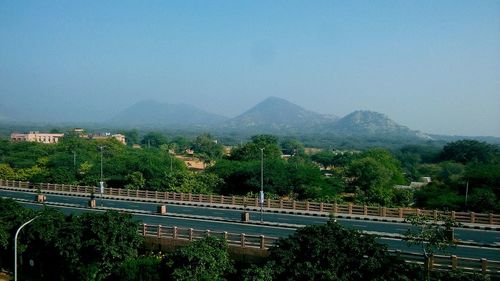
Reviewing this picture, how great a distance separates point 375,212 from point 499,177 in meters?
20.6

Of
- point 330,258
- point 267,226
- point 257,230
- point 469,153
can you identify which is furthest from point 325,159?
point 330,258

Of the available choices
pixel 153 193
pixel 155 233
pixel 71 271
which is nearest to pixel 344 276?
pixel 155 233

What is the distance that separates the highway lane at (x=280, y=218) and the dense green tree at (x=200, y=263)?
34.0ft

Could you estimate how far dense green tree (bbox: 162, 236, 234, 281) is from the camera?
2019cm

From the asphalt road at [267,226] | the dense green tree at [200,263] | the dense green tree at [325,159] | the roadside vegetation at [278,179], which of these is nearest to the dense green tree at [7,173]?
the roadside vegetation at [278,179]

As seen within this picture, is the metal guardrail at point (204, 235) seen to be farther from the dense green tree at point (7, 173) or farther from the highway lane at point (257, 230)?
the dense green tree at point (7, 173)

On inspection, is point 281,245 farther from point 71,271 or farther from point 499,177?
point 499,177

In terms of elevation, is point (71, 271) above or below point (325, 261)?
below

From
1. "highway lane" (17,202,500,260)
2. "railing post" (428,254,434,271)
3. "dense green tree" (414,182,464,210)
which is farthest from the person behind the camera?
"dense green tree" (414,182,464,210)

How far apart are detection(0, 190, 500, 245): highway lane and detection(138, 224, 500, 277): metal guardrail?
7.73 meters

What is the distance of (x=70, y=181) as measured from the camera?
173 ft

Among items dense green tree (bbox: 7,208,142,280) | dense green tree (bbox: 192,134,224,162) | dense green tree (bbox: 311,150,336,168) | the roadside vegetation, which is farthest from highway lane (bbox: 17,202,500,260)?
dense green tree (bbox: 311,150,336,168)

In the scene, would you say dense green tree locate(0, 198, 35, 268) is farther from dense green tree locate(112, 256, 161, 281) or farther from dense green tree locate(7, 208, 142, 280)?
dense green tree locate(112, 256, 161, 281)

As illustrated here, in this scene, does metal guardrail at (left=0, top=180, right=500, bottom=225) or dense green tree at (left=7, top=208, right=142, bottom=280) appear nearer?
dense green tree at (left=7, top=208, right=142, bottom=280)
